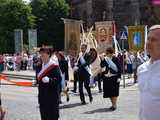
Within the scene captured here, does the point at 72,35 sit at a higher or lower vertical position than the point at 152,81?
higher

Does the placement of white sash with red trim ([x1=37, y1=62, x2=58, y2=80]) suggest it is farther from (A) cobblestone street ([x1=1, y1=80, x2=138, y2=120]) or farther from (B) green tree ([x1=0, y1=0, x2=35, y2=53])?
(B) green tree ([x1=0, y1=0, x2=35, y2=53])

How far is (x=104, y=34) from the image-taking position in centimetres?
2694

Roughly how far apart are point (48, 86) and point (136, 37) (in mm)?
13557

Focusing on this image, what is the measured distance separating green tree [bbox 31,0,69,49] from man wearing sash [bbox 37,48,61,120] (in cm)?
6775

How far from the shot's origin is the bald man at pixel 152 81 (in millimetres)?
4891

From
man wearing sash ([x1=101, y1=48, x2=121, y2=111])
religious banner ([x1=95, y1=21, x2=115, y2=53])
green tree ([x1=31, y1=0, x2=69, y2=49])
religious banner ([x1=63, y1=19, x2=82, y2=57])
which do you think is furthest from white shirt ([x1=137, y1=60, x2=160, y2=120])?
green tree ([x1=31, y1=0, x2=69, y2=49])

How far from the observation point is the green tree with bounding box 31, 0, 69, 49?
260 ft

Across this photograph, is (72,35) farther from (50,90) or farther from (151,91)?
(151,91)

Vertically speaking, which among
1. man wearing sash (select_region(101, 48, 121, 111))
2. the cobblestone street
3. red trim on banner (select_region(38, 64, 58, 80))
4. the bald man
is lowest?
the cobblestone street

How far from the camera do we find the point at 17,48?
160 feet

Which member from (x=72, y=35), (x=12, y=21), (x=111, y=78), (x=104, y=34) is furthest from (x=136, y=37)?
(x=12, y=21)

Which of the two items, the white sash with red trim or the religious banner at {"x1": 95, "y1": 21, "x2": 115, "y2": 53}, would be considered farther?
the religious banner at {"x1": 95, "y1": 21, "x2": 115, "y2": 53}

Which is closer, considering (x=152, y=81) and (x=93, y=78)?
(x=152, y=81)

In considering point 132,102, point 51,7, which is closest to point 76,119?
point 132,102
